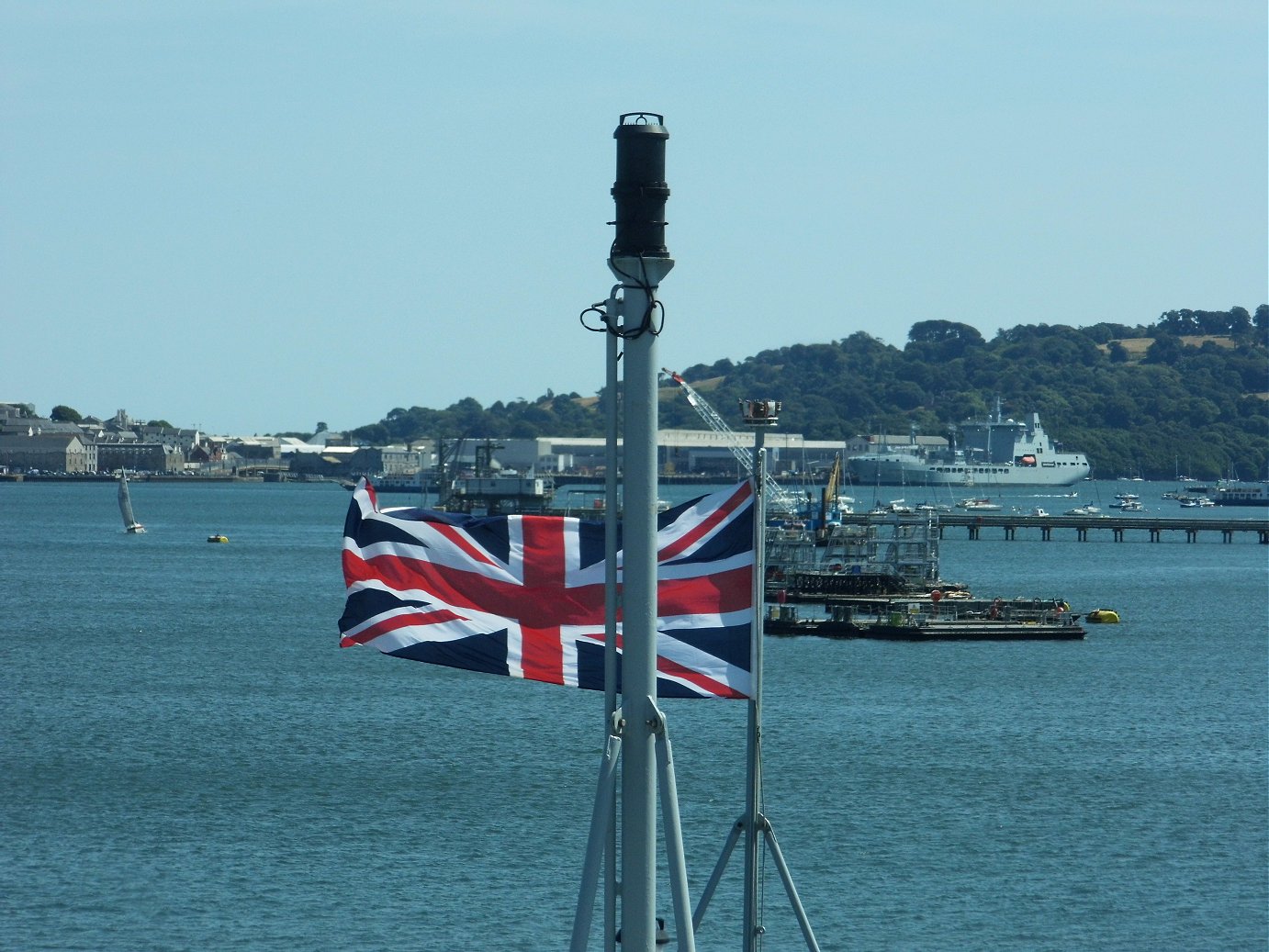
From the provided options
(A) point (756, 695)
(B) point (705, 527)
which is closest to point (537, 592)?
(B) point (705, 527)

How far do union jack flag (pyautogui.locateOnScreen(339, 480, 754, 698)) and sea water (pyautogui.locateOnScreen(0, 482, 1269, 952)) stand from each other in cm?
1571

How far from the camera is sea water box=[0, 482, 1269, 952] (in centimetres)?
2747

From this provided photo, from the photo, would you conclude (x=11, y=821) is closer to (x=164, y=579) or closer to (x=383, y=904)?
(x=383, y=904)

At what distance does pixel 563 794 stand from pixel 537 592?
85.6 feet

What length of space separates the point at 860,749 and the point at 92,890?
67.1ft

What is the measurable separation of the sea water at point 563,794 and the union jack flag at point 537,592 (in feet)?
51.5

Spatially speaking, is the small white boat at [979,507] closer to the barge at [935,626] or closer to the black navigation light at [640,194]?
the barge at [935,626]

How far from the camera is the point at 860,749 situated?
4334cm

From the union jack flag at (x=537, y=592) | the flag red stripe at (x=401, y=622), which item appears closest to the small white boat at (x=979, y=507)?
the union jack flag at (x=537, y=592)

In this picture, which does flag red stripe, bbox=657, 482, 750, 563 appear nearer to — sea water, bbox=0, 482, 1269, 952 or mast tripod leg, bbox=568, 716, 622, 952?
mast tripod leg, bbox=568, 716, 622, 952

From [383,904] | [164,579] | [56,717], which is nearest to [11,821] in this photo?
[383,904]

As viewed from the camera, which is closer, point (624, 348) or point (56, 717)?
point (624, 348)

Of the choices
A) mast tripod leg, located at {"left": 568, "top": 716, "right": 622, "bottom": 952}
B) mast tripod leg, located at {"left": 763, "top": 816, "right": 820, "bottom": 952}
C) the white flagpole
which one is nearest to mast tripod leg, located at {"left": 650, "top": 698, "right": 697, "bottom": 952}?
mast tripod leg, located at {"left": 568, "top": 716, "right": 622, "bottom": 952}

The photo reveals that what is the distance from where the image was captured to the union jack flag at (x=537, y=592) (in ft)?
35.3
